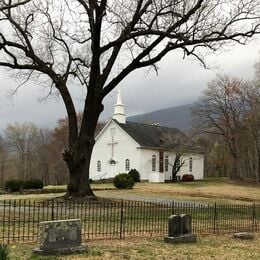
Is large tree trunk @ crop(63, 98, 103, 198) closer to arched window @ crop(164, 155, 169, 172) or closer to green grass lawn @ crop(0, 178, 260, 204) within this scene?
green grass lawn @ crop(0, 178, 260, 204)

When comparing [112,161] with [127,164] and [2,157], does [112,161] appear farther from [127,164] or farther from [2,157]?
[2,157]

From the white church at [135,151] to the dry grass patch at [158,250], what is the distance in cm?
4493

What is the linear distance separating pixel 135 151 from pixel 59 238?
4965 centimetres

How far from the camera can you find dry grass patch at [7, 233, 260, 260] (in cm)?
1090

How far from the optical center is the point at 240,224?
18.9 m

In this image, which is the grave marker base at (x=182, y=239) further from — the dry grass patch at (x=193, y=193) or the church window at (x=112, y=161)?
the church window at (x=112, y=161)

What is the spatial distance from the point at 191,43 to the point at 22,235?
15.0m

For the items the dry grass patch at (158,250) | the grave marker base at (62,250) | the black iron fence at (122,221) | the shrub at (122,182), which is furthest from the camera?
the shrub at (122,182)

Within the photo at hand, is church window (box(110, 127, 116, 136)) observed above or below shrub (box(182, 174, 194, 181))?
above

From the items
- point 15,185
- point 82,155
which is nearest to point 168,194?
point 15,185

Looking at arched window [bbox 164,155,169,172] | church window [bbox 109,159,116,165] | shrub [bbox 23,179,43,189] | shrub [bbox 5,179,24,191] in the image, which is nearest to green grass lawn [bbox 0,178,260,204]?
shrub [bbox 23,179,43,189]

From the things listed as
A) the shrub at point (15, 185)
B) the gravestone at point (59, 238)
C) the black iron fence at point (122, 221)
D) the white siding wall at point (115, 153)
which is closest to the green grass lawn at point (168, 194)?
the shrub at point (15, 185)

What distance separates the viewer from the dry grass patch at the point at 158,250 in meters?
10.9

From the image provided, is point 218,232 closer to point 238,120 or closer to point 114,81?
point 114,81
